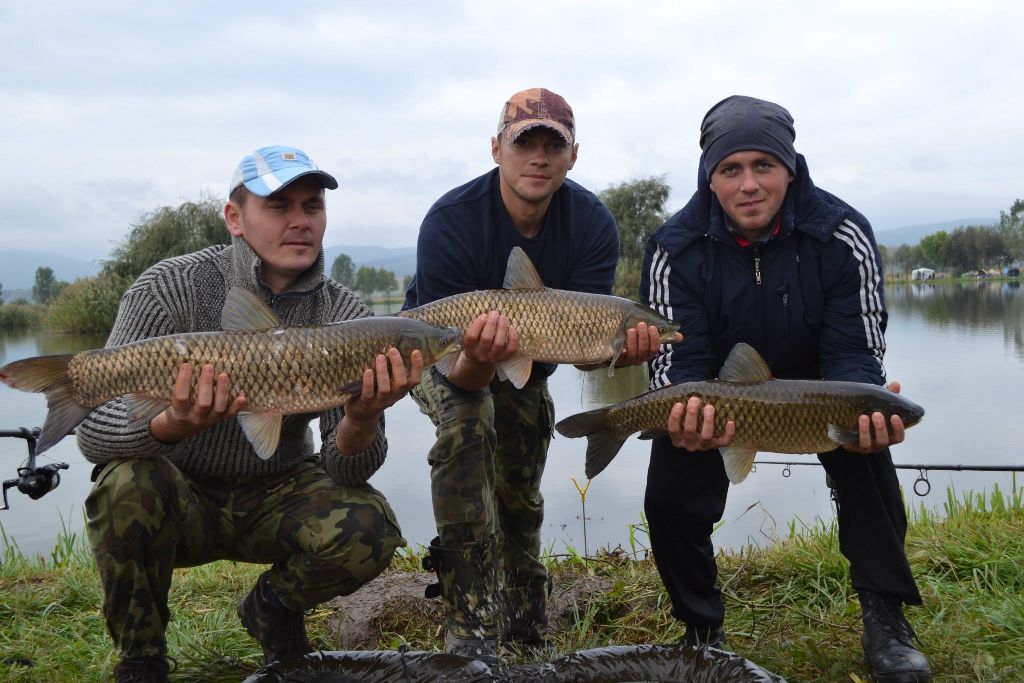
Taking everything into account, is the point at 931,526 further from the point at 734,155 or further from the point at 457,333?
the point at 457,333

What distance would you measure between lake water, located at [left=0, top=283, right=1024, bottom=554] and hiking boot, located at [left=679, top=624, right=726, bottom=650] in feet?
3.46

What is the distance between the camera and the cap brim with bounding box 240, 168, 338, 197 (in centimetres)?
194

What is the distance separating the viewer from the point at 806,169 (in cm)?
222

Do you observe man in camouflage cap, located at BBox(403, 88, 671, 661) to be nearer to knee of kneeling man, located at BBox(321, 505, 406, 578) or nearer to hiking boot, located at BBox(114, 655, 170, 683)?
knee of kneeling man, located at BBox(321, 505, 406, 578)

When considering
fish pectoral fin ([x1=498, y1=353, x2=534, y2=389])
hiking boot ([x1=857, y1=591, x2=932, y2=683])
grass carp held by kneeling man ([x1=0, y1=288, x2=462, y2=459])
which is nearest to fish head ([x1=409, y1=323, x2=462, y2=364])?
grass carp held by kneeling man ([x1=0, y1=288, x2=462, y2=459])

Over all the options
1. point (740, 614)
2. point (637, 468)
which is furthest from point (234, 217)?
point (637, 468)

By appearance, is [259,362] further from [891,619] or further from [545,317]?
[891,619]

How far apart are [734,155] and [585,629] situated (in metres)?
1.28

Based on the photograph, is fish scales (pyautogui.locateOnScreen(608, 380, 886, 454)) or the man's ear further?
the man's ear

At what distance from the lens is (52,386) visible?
161 cm

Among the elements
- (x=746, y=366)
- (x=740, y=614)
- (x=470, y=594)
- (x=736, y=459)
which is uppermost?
(x=746, y=366)

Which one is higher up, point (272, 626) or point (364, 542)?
point (364, 542)

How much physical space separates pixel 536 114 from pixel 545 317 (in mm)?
586

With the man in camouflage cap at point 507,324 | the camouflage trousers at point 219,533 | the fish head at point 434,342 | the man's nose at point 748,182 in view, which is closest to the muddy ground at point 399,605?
the man in camouflage cap at point 507,324
